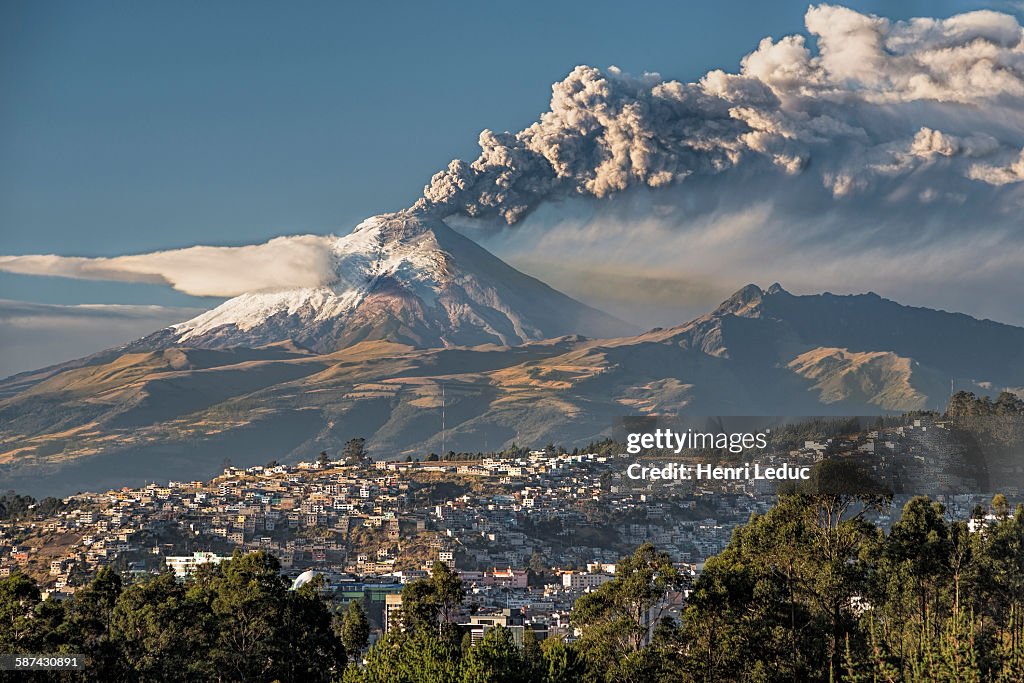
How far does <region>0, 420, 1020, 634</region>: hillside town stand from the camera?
379ft

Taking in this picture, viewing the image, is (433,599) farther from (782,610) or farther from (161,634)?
(782,610)

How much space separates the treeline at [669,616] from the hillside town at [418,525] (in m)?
42.4

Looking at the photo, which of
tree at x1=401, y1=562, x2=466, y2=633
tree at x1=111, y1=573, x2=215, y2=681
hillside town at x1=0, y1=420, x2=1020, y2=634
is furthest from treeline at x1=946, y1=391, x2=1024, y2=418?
tree at x1=111, y1=573, x2=215, y2=681

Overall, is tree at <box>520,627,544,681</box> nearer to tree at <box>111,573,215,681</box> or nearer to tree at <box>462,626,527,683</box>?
tree at <box>462,626,527,683</box>

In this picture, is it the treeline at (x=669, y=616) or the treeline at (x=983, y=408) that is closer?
the treeline at (x=669, y=616)

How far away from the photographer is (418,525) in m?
150

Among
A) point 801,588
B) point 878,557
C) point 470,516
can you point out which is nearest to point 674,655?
point 801,588

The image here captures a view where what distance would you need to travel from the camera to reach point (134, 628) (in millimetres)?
48188

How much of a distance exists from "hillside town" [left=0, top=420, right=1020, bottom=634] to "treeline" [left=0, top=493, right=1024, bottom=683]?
42.4 meters

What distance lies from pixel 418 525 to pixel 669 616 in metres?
102

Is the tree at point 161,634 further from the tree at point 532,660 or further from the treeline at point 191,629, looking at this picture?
the tree at point 532,660

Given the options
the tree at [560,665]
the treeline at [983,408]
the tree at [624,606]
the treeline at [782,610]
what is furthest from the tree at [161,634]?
the treeline at [983,408]

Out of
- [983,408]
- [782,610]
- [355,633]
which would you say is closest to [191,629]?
[355,633]

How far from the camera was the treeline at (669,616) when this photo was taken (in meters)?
42.1
